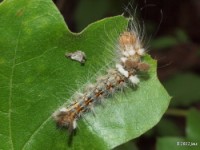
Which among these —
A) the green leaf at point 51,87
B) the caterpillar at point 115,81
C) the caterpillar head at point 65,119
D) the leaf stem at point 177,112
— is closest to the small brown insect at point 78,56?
the green leaf at point 51,87

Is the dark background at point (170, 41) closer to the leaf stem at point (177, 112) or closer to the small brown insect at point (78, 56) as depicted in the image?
the leaf stem at point (177, 112)

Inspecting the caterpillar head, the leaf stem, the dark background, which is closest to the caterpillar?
the caterpillar head

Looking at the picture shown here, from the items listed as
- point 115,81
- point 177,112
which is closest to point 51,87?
point 115,81

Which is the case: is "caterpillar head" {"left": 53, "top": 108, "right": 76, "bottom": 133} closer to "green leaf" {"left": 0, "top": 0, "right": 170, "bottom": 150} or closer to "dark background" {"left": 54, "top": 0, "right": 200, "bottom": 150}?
"green leaf" {"left": 0, "top": 0, "right": 170, "bottom": 150}

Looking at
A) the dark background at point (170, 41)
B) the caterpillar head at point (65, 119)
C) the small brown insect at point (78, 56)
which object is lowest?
the dark background at point (170, 41)

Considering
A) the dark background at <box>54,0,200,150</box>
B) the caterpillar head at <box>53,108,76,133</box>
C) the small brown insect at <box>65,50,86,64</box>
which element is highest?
the small brown insect at <box>65,50,86,64</box>

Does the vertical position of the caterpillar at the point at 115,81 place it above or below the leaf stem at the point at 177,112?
above
